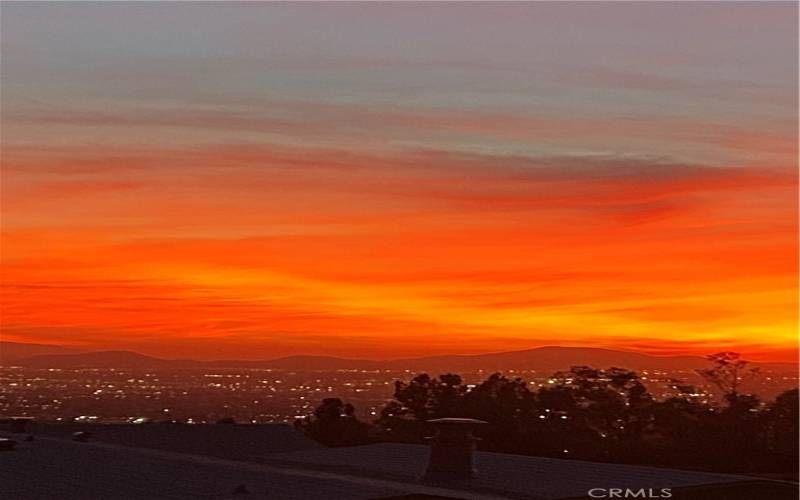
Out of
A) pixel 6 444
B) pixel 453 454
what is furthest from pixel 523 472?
pixel 6 444

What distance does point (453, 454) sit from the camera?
2448 cm

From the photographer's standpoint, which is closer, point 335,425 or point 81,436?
point 81,436

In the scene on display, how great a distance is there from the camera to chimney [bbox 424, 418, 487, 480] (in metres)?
24.4

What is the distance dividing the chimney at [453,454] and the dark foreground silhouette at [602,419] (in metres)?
7.78

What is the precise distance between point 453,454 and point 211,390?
58.5 meters

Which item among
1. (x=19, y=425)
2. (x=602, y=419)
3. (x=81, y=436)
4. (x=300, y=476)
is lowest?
(x=300, y=476)

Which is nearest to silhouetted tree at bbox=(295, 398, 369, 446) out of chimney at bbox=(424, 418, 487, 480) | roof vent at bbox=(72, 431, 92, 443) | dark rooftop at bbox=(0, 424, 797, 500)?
dark rooftop at bbox=(0, 424, 797, 500)

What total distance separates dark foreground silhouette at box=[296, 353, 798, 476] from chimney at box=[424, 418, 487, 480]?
7781mm

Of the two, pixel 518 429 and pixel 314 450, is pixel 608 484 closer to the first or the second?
pixel 314 450

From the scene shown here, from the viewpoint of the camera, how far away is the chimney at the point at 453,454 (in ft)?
79.9

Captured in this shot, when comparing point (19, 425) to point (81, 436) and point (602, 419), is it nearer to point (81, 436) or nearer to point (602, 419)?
point (81, 436)

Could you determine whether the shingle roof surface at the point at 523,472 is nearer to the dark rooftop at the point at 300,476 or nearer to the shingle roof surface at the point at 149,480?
the dark rooftop at the point at 300,476

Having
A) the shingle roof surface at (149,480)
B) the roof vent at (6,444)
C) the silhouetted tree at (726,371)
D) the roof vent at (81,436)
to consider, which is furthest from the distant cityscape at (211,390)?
the shingle roof surface at (149,480)

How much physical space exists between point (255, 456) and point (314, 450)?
2250 mm
